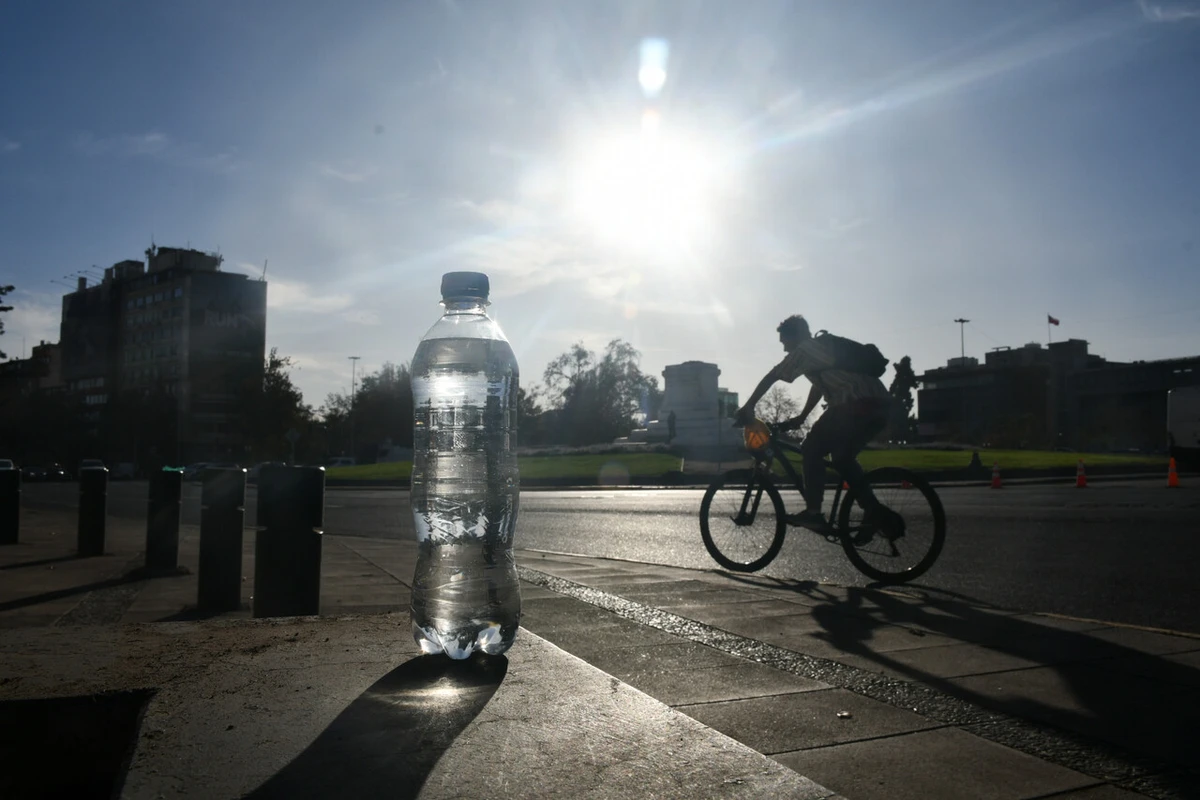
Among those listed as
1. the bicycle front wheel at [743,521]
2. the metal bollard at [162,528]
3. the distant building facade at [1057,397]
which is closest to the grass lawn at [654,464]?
the metal bollard at [162,528]

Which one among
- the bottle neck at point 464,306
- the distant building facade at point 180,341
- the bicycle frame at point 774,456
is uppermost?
the distant building facade at point 180,341

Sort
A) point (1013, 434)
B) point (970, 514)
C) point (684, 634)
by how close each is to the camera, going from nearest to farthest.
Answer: point (684, 634), point (970, 514), point (1013, 434)

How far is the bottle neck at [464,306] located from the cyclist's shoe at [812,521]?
332 centimetres

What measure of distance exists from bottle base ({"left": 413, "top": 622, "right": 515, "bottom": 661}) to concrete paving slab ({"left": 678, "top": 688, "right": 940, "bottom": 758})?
1.01 m

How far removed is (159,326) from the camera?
124 meters

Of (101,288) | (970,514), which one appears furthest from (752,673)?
(101,288)

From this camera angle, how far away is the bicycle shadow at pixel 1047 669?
3.00m

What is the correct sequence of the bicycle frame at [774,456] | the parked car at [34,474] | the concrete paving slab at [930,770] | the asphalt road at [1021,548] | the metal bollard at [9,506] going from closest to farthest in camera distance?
the concrete paving slab at [930,770]
the asphalt road at [1021,548]
the bicycle frame at [774,456]
the metal bollard at [9,506]
the parked car at [34,474]

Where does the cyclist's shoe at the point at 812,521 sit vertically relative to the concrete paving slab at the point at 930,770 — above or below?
above

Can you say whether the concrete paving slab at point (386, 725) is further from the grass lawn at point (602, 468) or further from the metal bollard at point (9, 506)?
the grass lawn at point (602, 468)

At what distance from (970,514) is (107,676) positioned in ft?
39.3

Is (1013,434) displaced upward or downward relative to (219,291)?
downward

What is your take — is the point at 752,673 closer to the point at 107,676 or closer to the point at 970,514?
the point at 107,676

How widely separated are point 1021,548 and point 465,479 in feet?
21.8
